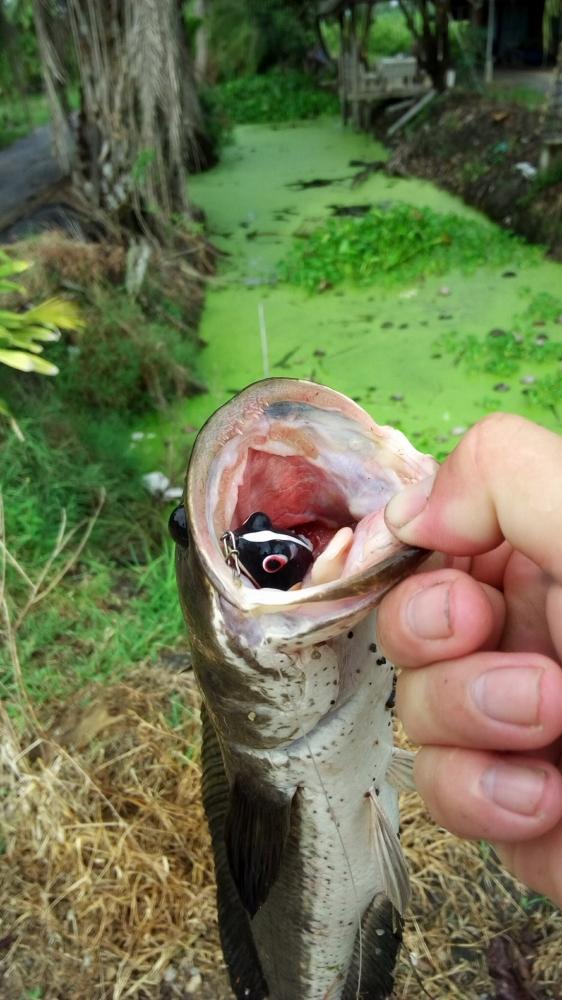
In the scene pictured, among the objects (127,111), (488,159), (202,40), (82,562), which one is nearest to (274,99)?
(202,40)

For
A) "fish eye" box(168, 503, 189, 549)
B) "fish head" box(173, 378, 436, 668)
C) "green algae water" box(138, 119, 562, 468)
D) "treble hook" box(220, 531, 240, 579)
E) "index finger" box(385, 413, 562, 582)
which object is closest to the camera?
"index finger" box(385, 413, 562, 582)

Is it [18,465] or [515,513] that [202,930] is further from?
[18,465]

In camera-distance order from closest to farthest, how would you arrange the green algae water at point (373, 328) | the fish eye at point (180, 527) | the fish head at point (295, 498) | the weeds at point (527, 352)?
1. the fish head at point (295, 498)
2. the fish eye at point (180, 527)
3. the weeds at point (527, 352)
4. the green algae water at point (373, 328)

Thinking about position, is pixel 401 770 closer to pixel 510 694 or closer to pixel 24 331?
pixel 510 694

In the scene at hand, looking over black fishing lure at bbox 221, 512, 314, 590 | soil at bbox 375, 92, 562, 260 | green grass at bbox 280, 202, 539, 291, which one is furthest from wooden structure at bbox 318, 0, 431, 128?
black fishing lure at bbox 221, 512, 314, 590

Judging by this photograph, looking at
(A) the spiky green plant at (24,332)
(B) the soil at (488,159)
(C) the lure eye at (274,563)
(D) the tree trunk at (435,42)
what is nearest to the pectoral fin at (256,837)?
(C) the lure eye at (274,563)

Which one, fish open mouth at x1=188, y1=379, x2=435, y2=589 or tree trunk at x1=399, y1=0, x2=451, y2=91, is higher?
tree trunk at x1=399, y1=0, x2=451, y2=91

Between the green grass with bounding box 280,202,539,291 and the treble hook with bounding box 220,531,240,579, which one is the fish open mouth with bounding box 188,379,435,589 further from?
the green grass with bounding box 280,202,539,291

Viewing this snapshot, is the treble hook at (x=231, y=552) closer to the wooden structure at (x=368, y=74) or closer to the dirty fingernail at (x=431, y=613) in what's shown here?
the dirty fingernail at (x=431, y=613)
